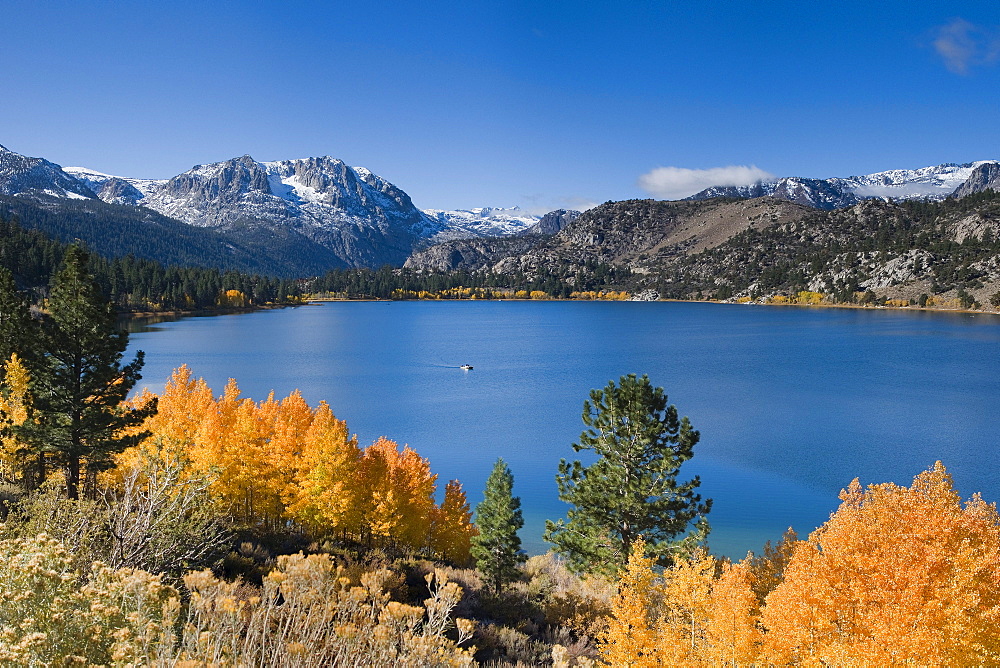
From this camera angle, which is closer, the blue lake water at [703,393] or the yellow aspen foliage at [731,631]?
the yellow aspen foliage at [731,631]

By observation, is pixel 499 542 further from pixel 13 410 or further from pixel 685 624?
pixel 13 410

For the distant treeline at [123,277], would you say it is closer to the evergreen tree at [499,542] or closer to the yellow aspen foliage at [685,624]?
the evergreen tree at [499,542]

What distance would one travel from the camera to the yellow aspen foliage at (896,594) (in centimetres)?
1157

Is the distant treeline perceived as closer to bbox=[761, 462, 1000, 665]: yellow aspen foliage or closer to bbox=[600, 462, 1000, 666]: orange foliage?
bbox=[600, 462, 1000, 666]: orange foliage

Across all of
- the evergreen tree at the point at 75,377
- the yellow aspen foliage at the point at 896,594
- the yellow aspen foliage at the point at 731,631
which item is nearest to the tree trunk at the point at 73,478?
the evergreen tree at the point at 75,377

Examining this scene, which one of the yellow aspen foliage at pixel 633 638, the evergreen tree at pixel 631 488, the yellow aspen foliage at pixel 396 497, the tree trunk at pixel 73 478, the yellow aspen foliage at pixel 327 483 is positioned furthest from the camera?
the yellow aspen foliage at pixel 396 497

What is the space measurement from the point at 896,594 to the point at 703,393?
58.4m

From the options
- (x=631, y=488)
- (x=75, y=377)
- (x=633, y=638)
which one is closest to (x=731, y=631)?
(x=633, y=638)

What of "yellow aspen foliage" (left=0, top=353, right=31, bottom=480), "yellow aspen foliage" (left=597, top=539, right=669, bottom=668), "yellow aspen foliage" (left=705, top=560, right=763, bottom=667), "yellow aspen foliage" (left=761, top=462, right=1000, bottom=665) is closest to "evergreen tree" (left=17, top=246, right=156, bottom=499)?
"yellow aspen foliage" (left=0, top=353, right=31, bottom=480)

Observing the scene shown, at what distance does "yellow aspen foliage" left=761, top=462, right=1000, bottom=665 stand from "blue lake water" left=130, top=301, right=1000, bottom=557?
1805 cm

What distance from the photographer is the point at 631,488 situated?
82.1 feet

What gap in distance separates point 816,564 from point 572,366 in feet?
256

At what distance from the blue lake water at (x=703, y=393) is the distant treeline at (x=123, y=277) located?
2414 cm

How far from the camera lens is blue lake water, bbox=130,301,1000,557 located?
4112 cm
